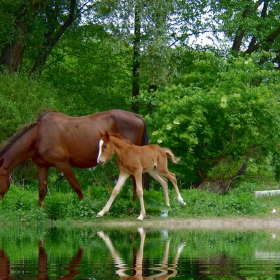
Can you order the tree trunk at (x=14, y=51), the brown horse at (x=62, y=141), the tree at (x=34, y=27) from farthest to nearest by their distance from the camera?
1. the tree trunk at (x=14, y=51)
2. the tree at (x=34, y=27)
3. the brown horse at (x=62, y=141)

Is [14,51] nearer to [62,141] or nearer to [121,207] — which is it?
[62,141]

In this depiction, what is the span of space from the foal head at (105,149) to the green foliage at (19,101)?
5177mm

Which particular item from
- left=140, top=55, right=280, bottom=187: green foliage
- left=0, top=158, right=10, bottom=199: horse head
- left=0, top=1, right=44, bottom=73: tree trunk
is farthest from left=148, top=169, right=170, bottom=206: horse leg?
left=0, top=1, right=44, bottom=73: tree trunk

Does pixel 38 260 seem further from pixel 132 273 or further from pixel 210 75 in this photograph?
pixel 210 75

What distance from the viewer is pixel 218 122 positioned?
2070 centimetres

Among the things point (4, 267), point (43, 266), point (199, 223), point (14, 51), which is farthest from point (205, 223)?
point (14, 51)

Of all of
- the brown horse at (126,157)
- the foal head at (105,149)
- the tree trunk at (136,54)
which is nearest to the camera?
the foal head at (105,149)

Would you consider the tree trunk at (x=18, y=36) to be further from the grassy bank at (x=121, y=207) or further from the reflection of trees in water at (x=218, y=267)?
the reflection of trees in water at (x=218, y=267)

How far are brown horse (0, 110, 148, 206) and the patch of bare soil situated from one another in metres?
2.02

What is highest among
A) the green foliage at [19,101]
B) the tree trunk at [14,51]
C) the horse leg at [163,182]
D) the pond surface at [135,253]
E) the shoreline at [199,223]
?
the tree trunk at [14,51]

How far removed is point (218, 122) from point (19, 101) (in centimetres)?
558

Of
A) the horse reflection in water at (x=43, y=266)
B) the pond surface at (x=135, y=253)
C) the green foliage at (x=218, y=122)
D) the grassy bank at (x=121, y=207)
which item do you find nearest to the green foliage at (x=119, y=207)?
the grassy bank at (x=121, y=207)

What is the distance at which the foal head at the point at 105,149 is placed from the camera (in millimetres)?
14930

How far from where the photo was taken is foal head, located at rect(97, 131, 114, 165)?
1493cm
